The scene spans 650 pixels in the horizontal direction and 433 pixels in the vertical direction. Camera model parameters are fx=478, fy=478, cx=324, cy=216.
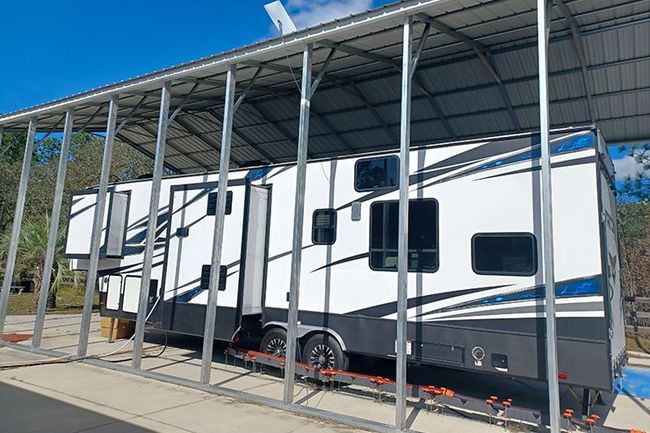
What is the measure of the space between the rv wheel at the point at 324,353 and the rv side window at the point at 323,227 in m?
1.42

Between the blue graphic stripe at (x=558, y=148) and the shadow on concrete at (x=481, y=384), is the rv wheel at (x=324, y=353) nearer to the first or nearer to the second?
the shadow on concrete at (x=481, y=384)

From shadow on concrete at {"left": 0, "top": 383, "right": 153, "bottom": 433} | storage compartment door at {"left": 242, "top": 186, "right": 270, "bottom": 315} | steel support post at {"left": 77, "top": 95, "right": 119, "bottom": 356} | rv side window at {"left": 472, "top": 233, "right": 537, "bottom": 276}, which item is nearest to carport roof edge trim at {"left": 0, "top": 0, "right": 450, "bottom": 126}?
steel support post at {"left": 77, "top": 95, "right": 119, "bottom": 356}

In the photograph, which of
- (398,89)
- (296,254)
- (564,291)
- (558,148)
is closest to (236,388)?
(296,254)

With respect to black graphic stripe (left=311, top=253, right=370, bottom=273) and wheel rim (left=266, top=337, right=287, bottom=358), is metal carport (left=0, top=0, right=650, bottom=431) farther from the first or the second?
wheel rim (left=266, top=337, right=287, bottom=358)

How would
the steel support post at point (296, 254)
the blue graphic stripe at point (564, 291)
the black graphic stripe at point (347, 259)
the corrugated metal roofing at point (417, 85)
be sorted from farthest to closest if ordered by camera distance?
1. the black graphic stripe at point (347, 259)
2. the corrugated metal roofing at point (417, 85)
3. the steel support post at point (296, 254)
4. the blue graphic stripe at point (564, 291)

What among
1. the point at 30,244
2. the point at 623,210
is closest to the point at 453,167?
the point at 623,210

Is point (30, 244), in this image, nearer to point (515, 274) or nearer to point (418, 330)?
point (418, 330)

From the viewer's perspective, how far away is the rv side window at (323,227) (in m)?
7.18

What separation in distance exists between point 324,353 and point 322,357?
7 cm

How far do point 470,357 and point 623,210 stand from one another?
1391 cm

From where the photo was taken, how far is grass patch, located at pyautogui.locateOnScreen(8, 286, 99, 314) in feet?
54.6

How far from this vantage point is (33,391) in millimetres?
6422

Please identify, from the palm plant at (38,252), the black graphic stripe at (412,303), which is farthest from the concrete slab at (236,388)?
the palm plant at (38,252)

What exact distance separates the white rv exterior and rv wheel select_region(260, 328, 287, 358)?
2cm
